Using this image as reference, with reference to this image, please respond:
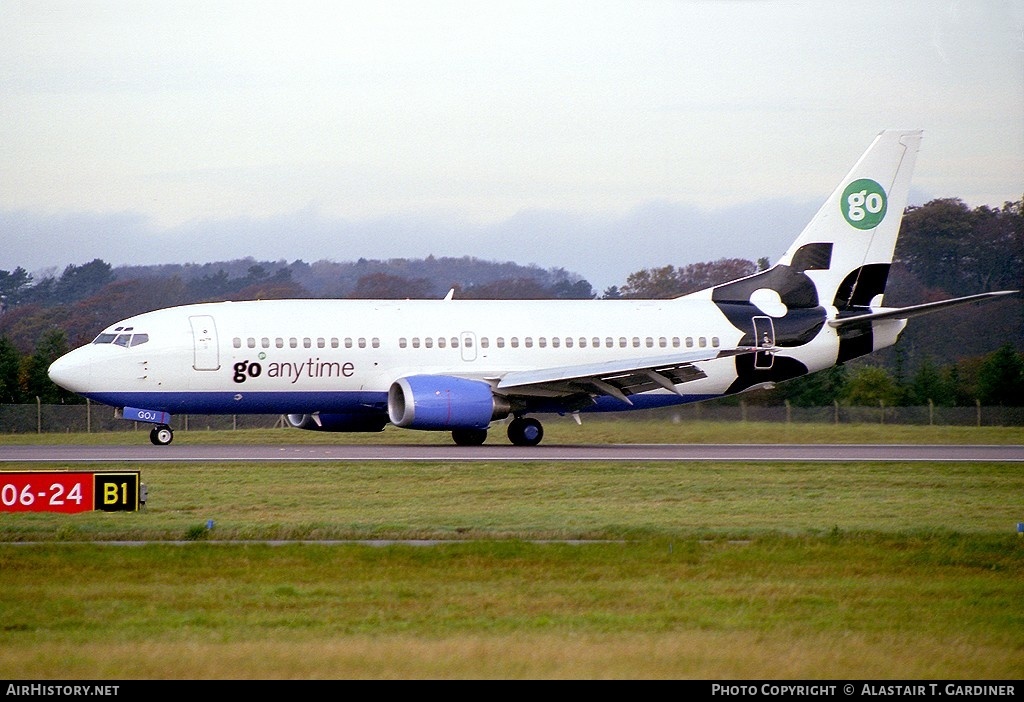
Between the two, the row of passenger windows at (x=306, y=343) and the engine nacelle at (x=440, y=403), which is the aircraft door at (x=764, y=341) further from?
the row of passenger windows at (x=306, y=343)

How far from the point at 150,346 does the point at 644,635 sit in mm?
24429

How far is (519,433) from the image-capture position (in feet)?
117

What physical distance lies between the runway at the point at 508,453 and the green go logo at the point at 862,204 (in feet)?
23.3

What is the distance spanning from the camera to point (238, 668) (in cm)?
1061

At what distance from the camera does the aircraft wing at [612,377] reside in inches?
1344

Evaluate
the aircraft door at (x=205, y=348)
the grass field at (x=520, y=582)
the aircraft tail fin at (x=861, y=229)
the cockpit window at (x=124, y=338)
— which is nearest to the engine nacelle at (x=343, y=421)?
the aircraft door at (x=205, y=348)

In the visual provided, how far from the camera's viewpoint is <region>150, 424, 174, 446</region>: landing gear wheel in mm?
35188

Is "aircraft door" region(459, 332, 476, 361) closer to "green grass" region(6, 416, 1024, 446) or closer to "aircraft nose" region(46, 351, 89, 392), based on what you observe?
"green grass" region(6, 416, 1024, 446)

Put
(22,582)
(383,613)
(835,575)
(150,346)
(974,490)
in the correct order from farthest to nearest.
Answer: (150,346), (974,490), (835,575), (22,582), (383,613)

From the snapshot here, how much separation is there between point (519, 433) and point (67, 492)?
16905 millimetres

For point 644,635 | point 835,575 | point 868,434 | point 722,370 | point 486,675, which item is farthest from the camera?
point 868,434

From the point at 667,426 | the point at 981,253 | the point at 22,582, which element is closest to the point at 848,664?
the point at 22,582

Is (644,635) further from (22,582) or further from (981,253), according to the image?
(981,253)

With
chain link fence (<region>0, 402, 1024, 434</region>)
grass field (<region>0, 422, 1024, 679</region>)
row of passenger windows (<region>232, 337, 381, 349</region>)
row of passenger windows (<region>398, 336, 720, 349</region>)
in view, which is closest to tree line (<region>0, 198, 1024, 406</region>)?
chain link fence (<region>0, 402, 1024, 434</region>)
